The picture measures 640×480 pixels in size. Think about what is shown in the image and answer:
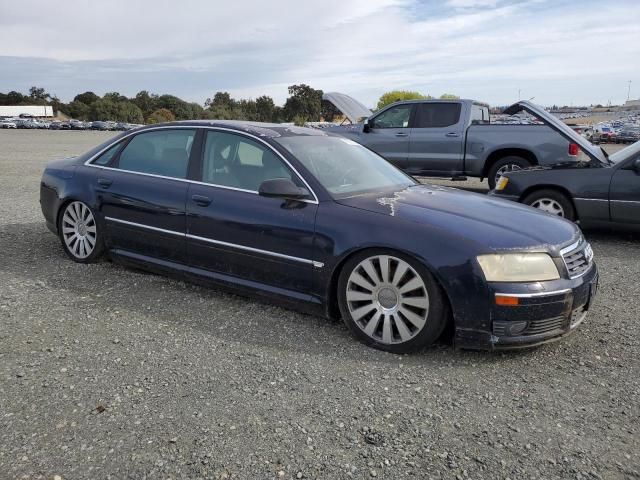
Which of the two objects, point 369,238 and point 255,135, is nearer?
point 369,238

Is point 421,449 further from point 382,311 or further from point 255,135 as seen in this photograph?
point 255,135

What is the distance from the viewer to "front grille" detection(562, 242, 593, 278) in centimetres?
362

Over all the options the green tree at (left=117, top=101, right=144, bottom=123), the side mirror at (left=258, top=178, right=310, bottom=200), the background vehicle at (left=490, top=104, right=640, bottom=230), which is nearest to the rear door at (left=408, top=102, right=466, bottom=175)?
the background vehicle at (left=490, top=104, right=640, bottom=230)

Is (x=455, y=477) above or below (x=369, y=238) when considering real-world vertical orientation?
below

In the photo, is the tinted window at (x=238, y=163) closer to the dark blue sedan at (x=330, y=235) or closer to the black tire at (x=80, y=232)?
the dark blue sedan at (x=330, y=235)

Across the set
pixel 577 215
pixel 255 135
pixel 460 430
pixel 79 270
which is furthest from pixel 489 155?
pixel 460 430

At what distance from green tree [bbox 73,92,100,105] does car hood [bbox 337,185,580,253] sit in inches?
5472

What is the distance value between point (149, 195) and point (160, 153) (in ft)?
1.39

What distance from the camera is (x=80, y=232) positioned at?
17.6 feet

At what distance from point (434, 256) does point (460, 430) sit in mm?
1093

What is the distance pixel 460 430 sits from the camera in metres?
2.79

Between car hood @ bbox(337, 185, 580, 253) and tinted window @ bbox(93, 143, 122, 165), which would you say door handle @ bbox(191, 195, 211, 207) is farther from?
tinted window @ bbox(93, 143, 122, 165)

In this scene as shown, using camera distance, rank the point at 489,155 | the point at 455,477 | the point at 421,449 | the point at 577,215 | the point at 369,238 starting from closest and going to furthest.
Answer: the point at 455,477 → the point at 421,449 → the point at 369,238 → the point at 577,215 → the point at 489,155

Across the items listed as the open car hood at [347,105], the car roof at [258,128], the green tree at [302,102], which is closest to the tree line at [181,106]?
the green tree at [302,102]
